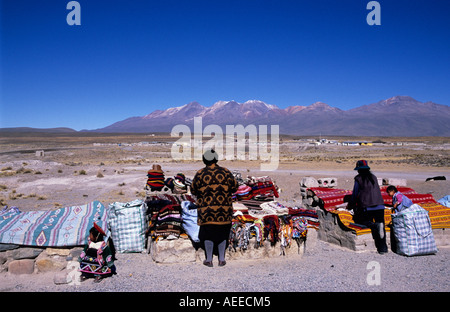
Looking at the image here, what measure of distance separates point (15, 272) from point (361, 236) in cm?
547

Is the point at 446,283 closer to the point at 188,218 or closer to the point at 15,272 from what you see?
the point at 188,218

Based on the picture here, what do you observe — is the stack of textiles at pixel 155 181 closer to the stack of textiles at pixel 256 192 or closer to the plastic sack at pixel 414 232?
the stack of textiles at pixel 256 192

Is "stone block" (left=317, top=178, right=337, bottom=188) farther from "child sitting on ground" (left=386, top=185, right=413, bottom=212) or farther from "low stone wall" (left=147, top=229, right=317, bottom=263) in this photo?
"low stone wall" (left=147, top=229, right=317, bottom=263)

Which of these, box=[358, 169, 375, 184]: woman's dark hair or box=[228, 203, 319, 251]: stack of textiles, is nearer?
box=[228, 203, 319, 251]: stack of textiles

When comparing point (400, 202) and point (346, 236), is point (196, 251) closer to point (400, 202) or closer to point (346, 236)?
point (346, 236)

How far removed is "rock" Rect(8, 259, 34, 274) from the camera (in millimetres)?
4969

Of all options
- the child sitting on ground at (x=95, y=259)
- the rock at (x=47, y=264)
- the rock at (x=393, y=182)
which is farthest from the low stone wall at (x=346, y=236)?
the rock at (x=47, y=264)

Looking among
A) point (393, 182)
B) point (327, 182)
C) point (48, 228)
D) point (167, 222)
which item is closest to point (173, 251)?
point (167, 222)

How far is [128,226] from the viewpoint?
18.4ft

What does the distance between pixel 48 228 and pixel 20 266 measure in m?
0.63

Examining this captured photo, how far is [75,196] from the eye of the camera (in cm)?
1423

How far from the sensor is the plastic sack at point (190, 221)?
17.7 ft

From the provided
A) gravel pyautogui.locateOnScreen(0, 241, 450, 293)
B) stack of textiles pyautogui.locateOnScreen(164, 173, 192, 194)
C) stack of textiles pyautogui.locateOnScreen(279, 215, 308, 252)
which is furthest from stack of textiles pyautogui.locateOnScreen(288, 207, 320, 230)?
stack of textiles pyautogui.locateOnScreen(164, 173, 192, 194)
